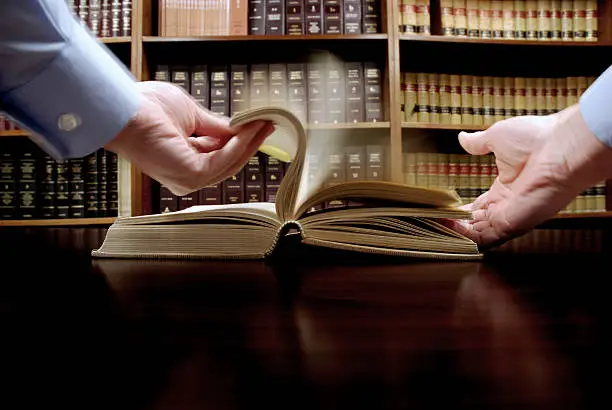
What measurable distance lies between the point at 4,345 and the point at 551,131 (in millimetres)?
594

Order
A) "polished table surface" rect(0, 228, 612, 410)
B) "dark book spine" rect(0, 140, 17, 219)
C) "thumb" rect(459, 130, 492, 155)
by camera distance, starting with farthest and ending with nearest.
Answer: "dark book spine" rect(0, 140, 17, 219) → "thumb" rect(459, 130, 492, 155) → "polished table surface" rect(0, 228, 612, 410)

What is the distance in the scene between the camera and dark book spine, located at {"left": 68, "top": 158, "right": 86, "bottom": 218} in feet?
6.68

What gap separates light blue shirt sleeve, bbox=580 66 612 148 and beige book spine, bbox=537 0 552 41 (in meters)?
1.75

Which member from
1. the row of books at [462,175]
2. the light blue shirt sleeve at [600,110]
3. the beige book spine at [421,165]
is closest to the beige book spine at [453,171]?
the row of books at [462,175]

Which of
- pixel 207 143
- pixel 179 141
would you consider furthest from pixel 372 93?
pixel 179 141

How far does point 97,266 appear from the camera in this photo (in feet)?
1.86

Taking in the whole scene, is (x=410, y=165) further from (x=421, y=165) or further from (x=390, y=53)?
(x=390, y=53)

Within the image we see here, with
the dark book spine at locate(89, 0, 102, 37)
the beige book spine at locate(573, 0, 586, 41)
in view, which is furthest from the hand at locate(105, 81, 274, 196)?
the beige book spine at locate(573, 0, 586, 41)

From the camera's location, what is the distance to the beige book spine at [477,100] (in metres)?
2.10

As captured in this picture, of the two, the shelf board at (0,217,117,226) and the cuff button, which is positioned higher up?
the cuff button

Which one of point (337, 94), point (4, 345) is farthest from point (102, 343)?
point (337, 94)

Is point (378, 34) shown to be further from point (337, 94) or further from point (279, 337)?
point (279, 337)

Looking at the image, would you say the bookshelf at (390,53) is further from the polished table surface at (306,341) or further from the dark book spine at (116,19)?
the polished table surface at (306,341)

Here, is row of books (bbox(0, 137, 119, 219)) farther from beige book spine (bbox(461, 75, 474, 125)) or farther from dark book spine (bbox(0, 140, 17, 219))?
beige book spine (bbox(461, 75, 474, 125))
